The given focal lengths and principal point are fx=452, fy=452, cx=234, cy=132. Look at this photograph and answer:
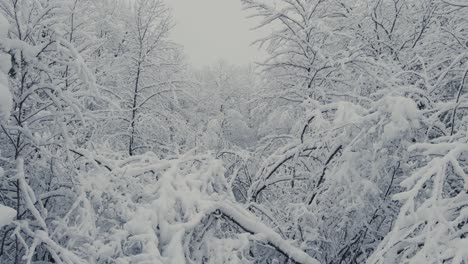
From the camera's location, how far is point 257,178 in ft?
15.1

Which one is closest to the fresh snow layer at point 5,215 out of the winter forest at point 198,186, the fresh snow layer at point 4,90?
the winter forest at point 198,186

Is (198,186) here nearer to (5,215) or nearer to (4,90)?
(5,215)

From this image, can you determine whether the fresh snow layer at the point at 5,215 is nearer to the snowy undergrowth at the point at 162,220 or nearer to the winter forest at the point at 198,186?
the winter forest at the point at 198,186

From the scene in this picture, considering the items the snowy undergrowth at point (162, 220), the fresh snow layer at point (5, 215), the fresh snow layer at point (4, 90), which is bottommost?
the snowy undergrowth at point (162, 220)

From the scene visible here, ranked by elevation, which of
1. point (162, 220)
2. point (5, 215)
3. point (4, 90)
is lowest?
point (162, 220)

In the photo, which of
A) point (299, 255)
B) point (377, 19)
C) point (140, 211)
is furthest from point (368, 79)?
point (140, 211)

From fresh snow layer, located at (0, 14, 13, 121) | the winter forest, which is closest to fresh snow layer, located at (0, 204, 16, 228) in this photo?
the winter forest

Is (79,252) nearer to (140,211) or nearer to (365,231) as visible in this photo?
(140,211)

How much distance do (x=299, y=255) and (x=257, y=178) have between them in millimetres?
1580

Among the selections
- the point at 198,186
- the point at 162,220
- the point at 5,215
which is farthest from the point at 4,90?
the point at 198,186

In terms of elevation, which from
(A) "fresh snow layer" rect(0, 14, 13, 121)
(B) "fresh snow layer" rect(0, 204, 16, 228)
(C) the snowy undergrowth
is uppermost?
(A) "fresh snow layer" rect(0, 14, 13, 121)

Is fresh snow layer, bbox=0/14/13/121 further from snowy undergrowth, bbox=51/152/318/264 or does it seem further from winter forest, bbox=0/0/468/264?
snowy undergrowth, bbox=51/152/318/264

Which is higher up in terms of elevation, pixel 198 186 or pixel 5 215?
pixel 5 215

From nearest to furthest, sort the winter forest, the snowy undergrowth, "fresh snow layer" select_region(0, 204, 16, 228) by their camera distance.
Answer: "fresh snow layer" select_region(0, 204, 16, 228) < the winter forest < the snowy undergrowth
